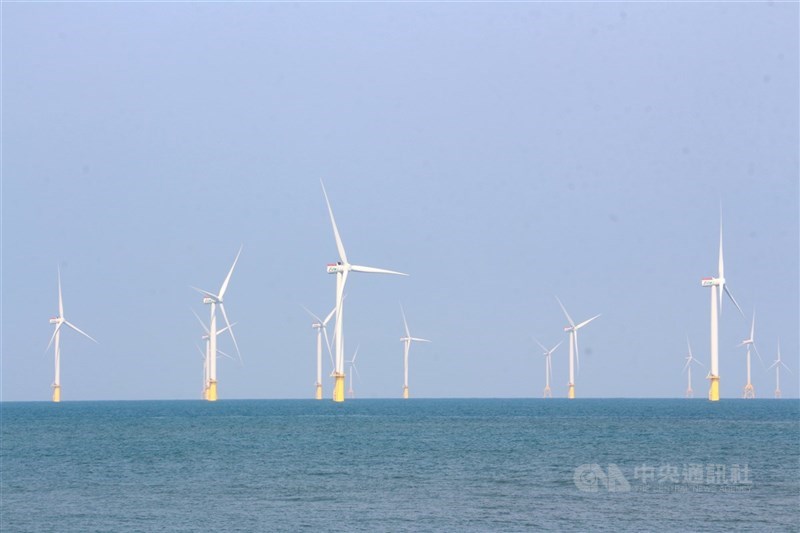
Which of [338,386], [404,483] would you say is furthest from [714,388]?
[404,483]

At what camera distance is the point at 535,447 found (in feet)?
269

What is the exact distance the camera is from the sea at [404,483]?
43000 mm

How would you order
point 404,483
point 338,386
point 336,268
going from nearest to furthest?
1. point 404,483
2. point 336,268
3. point 338,386

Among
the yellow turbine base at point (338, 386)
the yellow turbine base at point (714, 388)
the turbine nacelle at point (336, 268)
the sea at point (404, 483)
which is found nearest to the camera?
the sea at point (404, 483)

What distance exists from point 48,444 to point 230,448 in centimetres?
1830

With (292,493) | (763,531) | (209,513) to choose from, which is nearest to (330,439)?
(292,493)

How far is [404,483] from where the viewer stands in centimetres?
5650

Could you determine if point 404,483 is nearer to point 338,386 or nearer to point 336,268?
point 336,268

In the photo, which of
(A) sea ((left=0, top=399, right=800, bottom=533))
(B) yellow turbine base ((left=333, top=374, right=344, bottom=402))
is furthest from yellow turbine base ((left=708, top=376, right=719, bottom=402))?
(A) sea ((left=0, top=399, right=800, bottom=533))

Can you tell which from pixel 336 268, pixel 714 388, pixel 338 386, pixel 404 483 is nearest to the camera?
pixel 404 483

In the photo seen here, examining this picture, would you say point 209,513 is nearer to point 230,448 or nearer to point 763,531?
point 763,531

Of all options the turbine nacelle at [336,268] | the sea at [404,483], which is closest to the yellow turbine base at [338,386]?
the turbine nacelle at [336,268]

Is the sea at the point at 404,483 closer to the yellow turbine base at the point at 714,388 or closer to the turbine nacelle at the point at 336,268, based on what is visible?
the turbine nacelle at the point at 336,268

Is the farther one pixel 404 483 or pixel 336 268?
pixel 336 268
